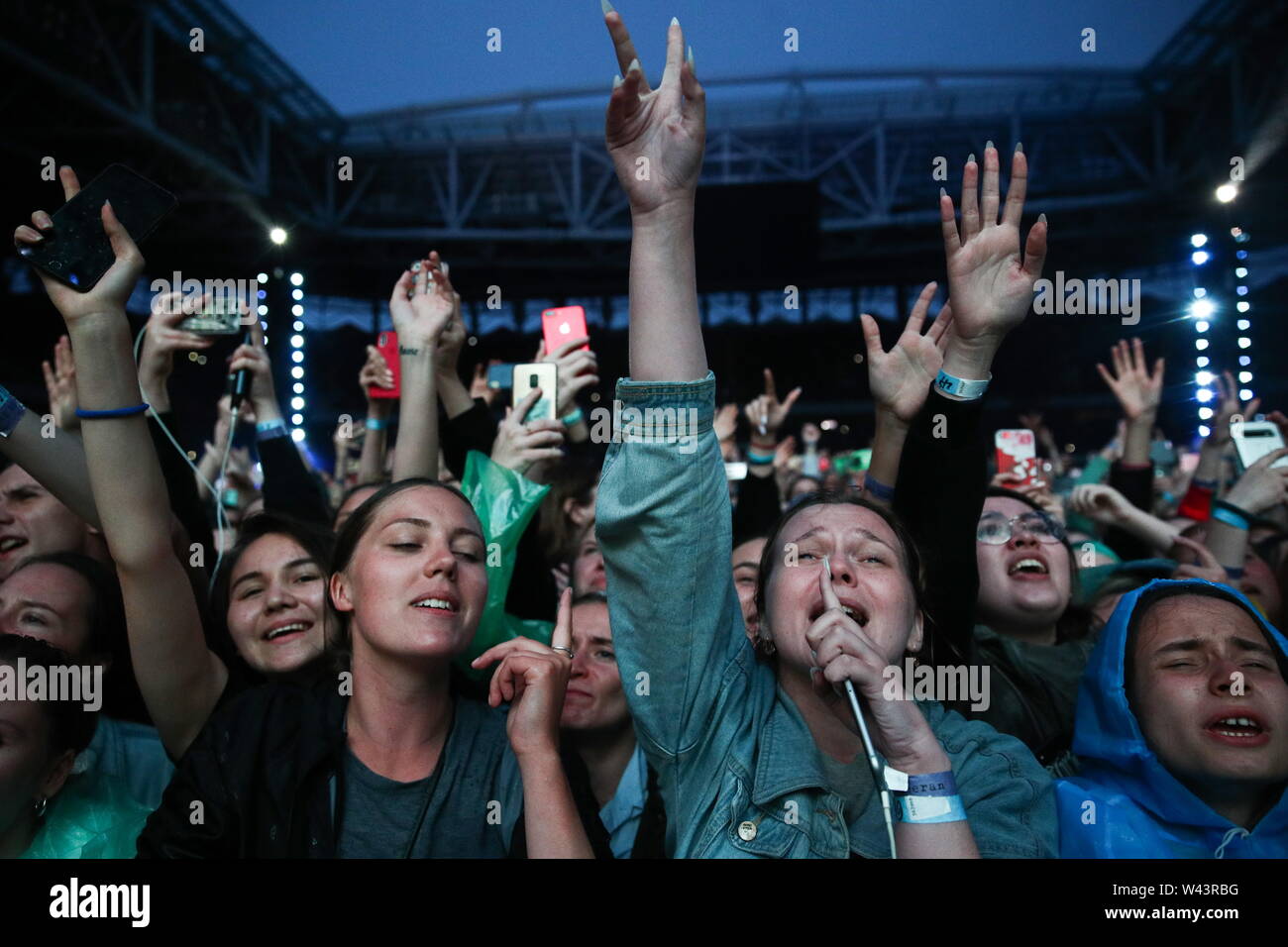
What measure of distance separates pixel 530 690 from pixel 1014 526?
150cm

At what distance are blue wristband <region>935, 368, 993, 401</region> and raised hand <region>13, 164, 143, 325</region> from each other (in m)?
1.51

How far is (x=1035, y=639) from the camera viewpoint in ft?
8.05

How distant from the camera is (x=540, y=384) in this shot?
2.51 m

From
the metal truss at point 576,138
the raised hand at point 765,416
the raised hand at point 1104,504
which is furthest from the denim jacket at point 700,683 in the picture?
the metal truss at point 576,138

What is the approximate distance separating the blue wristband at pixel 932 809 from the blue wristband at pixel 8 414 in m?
1.92

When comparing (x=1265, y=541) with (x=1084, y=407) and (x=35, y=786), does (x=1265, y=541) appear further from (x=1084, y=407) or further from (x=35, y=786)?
(x=1084, y=407)

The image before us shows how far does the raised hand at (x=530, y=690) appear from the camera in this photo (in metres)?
1.48

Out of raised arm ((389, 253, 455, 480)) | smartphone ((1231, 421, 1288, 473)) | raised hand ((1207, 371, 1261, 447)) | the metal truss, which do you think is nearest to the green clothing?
raised arm ((389, 253, 455, 480))

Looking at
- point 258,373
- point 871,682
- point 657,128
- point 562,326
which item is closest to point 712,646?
point 871,682

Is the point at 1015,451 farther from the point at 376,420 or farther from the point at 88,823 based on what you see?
the point at 88,823

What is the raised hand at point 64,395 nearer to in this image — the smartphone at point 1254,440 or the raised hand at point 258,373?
the raised hand at point 258,373

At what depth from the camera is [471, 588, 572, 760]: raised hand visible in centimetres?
148

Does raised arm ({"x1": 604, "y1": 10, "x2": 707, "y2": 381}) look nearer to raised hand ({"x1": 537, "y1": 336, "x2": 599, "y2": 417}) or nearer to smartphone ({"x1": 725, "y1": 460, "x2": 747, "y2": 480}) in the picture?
raised hand ({"x1": 537, "y1": 336, "x2": 599, "y2": 417})

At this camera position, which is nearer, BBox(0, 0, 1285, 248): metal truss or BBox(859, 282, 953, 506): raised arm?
BBox(859, 282, 953, 506): raised arm
